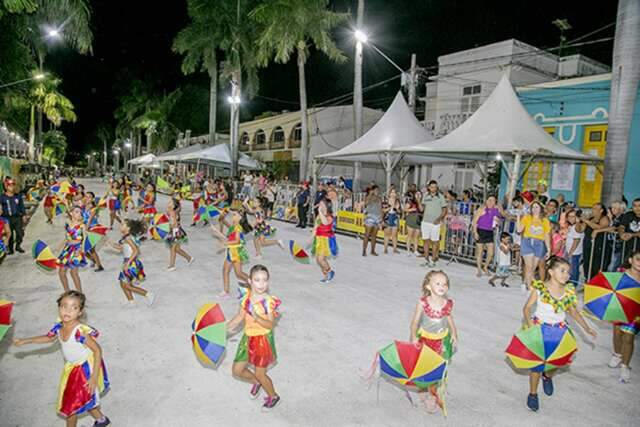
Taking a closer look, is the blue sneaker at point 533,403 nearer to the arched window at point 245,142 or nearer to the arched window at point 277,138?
the arched window at point 277,138

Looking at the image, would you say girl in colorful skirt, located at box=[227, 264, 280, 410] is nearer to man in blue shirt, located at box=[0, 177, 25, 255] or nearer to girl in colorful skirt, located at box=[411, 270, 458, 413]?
girl in colorful skirt, located at box=[411, 270, 458, 413]

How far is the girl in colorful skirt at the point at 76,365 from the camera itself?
3039mm

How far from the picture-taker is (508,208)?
31.3ft

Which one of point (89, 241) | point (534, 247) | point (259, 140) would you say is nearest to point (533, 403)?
point (534, 247)

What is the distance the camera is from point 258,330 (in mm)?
3533

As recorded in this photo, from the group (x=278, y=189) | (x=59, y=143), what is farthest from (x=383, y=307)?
(x=59, y=143)

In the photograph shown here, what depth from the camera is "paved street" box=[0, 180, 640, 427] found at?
3.60 meters

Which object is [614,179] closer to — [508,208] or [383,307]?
[508,208]

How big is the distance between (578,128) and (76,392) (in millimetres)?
18084

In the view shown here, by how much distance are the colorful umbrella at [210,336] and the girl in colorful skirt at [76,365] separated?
28.1 inches

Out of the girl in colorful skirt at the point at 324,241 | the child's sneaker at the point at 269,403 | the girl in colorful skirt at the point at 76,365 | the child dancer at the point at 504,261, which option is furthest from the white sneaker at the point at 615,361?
the girl in colorful skirt at the point at 76,365

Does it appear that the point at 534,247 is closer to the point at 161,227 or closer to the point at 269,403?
the point at 269,403

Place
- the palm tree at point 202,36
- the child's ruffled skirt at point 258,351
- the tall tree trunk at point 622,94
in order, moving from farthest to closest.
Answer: the palm tree at point 202,36, the tall tree trunk at point 622,94, the child's ruffled skirt at point 258,351

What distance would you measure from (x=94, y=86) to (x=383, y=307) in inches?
2784
